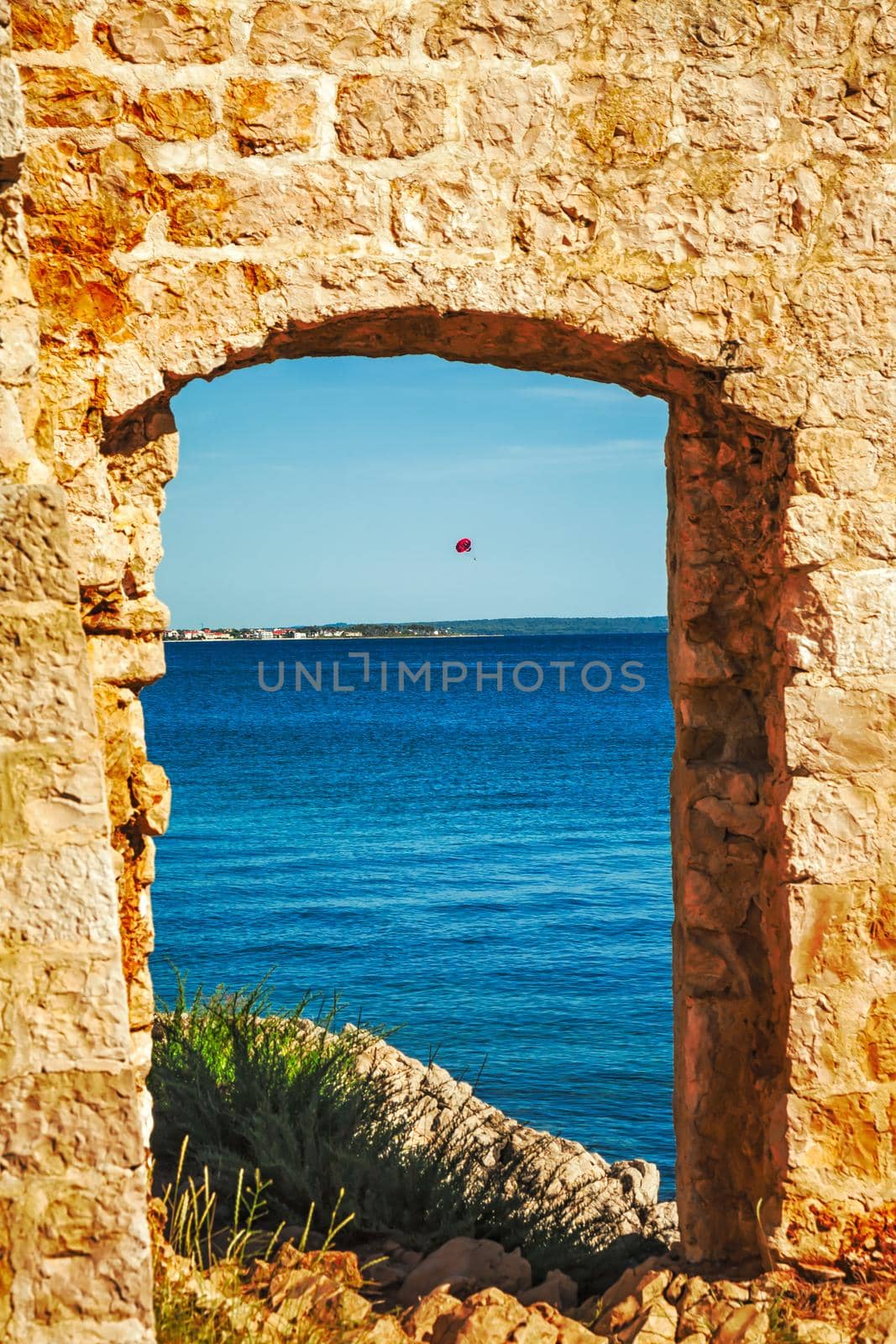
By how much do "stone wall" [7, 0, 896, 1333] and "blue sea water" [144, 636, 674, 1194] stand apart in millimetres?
4800

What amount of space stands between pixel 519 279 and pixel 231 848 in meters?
19.5

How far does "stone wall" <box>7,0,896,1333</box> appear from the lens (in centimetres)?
297

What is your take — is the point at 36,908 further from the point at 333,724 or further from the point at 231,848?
the point at 333,724

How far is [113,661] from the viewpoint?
3117 mm

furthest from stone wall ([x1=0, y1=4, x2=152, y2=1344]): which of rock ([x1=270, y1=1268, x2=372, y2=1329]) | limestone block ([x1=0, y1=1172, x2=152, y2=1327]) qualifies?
rock ([x1=270, y1=1268, x2=372, y2=1329])

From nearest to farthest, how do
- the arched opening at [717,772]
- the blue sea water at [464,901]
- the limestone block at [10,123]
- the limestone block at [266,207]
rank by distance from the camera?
the limestone block at [10,123] → the limestone block at [266,207] → the arched opening at [717,772] → the blue sea water at [464,901]

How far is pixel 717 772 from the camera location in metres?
3.46

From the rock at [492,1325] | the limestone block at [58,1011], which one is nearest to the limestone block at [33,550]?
the limestone block at [58,1011]

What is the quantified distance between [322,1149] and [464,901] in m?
11.3

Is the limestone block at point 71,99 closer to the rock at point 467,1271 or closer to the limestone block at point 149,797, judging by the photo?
the limestone block at point 149,797

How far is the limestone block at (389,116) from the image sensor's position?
10.0ft

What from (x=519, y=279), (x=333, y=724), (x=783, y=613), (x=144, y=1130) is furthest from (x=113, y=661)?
(x=333, y=724)

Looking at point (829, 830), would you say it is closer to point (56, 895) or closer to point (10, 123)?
point (56, 895)

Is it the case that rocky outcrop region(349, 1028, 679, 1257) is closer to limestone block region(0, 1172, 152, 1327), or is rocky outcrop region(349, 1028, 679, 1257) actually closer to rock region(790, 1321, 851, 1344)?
rock region(790, 1321, 851, 1344)
